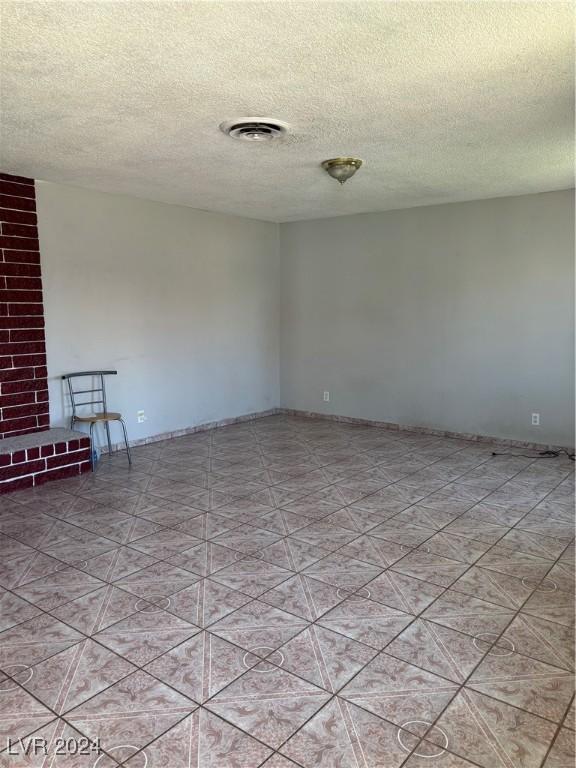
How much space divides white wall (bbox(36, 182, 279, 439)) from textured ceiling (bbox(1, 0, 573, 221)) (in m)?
0.62

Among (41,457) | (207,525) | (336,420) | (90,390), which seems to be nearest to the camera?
(207,525)

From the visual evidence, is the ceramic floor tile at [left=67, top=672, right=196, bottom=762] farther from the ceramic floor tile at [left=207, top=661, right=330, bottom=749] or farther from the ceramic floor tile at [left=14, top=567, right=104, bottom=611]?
the ceramic floor tile at [left=14, top=567, right=104, bottom=611]

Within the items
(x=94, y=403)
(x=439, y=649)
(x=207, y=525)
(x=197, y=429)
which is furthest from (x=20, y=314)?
(x=439, y=649)

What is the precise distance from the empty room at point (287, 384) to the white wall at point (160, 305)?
3 cm

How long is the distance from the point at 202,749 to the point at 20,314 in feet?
11.9

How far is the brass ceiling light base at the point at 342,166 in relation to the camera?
371 centimetres

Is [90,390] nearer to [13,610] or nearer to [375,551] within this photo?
[13,610]

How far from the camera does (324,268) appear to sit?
Result: 6.38m

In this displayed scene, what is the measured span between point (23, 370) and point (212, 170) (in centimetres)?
214

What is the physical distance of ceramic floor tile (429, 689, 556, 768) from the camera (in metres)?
1.64

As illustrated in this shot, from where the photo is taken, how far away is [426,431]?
18.9 feet

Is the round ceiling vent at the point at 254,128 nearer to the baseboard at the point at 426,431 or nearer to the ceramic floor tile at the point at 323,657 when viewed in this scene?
the ceramic floor tile at the point at 323,657

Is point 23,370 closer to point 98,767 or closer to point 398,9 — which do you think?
point 98,767

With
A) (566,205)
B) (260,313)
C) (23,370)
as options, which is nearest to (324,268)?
(260,313)
